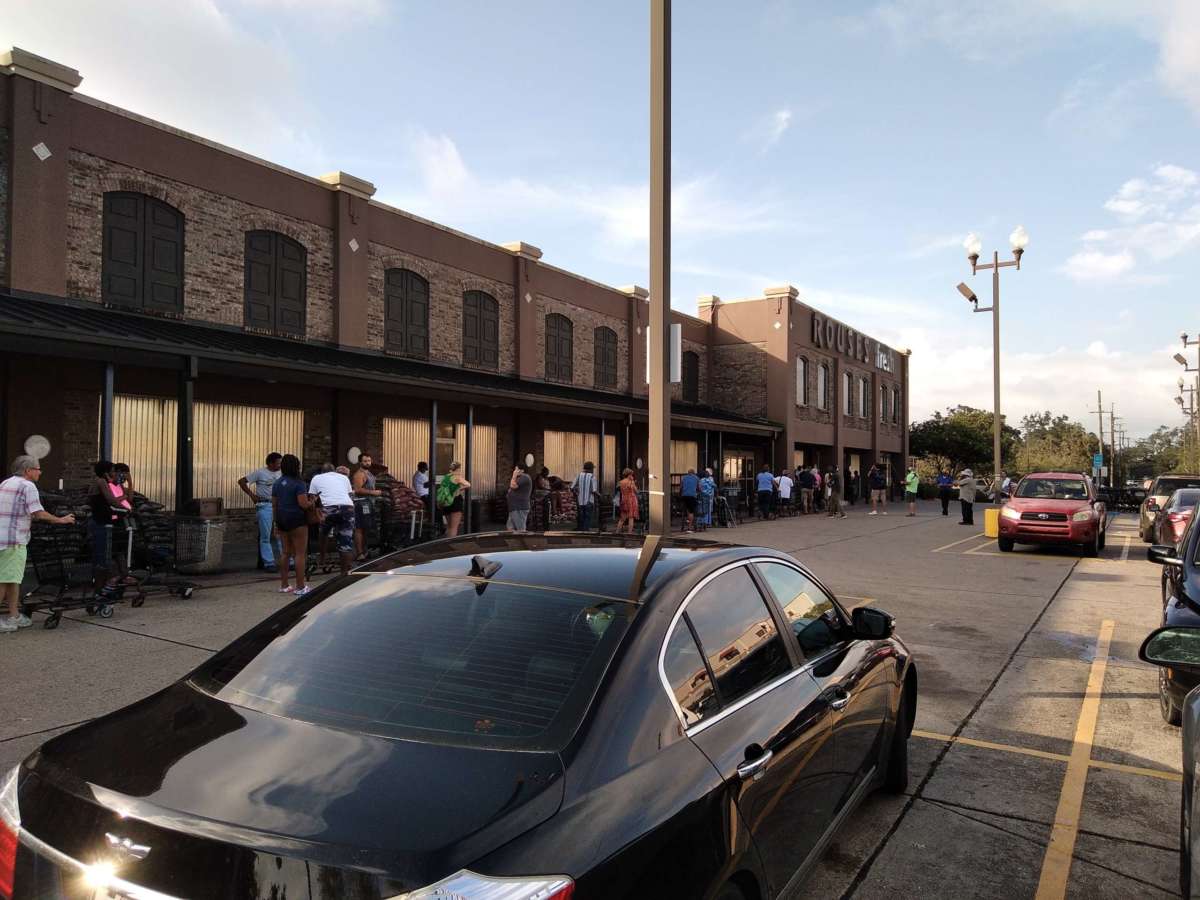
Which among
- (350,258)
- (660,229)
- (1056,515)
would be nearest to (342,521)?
(660,229)

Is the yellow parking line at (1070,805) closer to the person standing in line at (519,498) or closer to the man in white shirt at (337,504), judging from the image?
the man in white shirt at (337,504)

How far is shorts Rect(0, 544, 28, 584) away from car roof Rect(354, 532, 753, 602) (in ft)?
20.2

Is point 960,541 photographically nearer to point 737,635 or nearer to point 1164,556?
point 1164,556

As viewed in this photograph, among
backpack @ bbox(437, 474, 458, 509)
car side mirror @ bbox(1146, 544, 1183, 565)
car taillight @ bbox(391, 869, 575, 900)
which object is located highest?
backpack @ bbox(437, 474, 458, 509)

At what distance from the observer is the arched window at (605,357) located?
26.2m

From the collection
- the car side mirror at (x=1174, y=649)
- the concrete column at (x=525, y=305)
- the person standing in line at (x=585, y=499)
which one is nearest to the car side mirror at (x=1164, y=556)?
the car side mirror at (x=1174, y=649)

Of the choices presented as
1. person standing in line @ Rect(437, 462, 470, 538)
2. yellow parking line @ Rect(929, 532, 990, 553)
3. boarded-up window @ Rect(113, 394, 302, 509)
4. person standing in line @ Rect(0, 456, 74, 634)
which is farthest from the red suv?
person standing in line @ Rect(0, 456, 74, 634)

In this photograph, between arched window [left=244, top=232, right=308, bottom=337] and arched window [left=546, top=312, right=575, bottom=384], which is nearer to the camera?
arched window [left=244, top=232, right=308, bottom=337]

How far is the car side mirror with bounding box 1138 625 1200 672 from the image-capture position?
2.66 metres

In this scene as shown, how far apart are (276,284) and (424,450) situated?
16.4 feet

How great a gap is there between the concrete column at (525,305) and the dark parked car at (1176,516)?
1540 cm

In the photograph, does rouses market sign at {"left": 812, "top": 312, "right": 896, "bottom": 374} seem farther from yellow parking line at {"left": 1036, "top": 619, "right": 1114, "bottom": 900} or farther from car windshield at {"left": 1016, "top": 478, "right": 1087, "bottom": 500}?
yellow parking line at {"left": 1036, "top": 619, "right": 1114, "bottom": 900}

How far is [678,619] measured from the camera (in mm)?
2457

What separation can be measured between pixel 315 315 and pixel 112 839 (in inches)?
665
